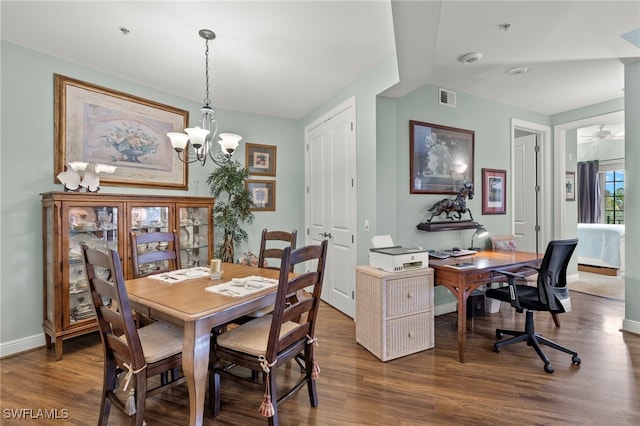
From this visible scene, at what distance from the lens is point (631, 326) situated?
9.68 feet

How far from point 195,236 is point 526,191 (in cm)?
490

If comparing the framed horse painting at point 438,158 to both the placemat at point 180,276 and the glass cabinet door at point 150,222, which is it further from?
the glass cabinet door at point 150,222

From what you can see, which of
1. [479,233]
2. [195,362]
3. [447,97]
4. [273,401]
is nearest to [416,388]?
[273,401]

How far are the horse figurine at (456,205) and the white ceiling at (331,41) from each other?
3.99ft

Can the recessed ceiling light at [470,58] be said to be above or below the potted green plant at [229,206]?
above

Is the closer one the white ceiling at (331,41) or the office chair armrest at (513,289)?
the white ceiling at (331,41)

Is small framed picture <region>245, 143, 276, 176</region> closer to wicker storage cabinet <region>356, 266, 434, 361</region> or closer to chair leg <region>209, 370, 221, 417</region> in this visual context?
wicker storage cabinet <region>356, 266, 434, 361</region>

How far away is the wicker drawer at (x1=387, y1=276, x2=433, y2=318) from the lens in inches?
96.0

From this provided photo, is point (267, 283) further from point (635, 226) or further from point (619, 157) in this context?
point (619, 157)

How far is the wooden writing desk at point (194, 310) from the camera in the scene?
140 centimetres

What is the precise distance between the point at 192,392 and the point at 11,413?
1.39m

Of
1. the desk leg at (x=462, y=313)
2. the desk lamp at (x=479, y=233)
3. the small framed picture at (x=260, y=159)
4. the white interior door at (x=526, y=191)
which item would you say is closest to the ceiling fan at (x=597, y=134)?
the white interior door at (x=526, y=191)

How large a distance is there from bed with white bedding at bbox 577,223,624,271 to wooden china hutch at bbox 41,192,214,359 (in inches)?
274

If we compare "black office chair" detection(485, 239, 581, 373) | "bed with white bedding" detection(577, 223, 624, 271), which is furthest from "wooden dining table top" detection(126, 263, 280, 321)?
"bed with white bedding" detection(577, 223, 624, 271)
